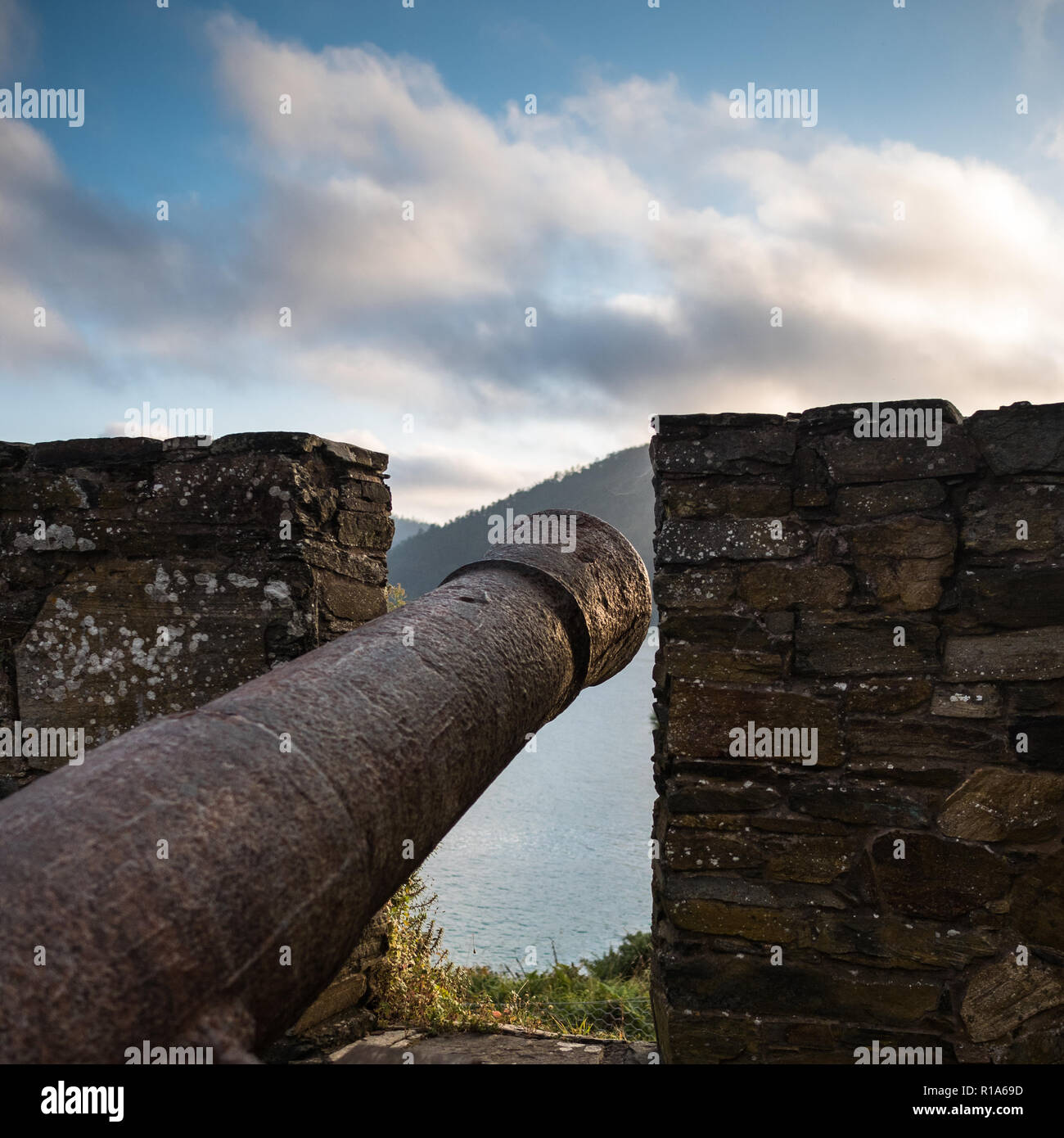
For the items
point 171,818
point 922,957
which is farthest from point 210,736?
point 922,957

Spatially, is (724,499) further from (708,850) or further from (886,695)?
(708,850)

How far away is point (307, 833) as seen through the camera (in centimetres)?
132

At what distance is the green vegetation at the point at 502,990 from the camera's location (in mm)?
3725

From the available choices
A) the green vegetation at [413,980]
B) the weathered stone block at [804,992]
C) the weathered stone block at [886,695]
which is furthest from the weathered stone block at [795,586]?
the green vegetation at [413,980]

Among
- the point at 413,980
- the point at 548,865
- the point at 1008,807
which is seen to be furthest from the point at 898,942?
the point at 548,865

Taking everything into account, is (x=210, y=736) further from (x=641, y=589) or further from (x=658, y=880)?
(x=658, y=880)

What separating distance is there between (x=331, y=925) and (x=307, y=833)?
17cm

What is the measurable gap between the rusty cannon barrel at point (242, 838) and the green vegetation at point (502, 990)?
2367mm

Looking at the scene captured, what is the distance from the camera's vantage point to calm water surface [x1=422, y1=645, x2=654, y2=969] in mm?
9328

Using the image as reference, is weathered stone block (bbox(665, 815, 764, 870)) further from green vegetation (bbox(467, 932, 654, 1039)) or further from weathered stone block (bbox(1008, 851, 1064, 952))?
green vegetation (bbox(467, 932, 654, 1039))

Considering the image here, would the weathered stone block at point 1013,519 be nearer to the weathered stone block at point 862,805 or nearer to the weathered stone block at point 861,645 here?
the weathered stone block at point 861,645

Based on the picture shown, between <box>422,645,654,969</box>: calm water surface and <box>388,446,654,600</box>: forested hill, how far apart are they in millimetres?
15936

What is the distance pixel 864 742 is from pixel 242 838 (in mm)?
2122

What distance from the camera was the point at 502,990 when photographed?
6293mm
